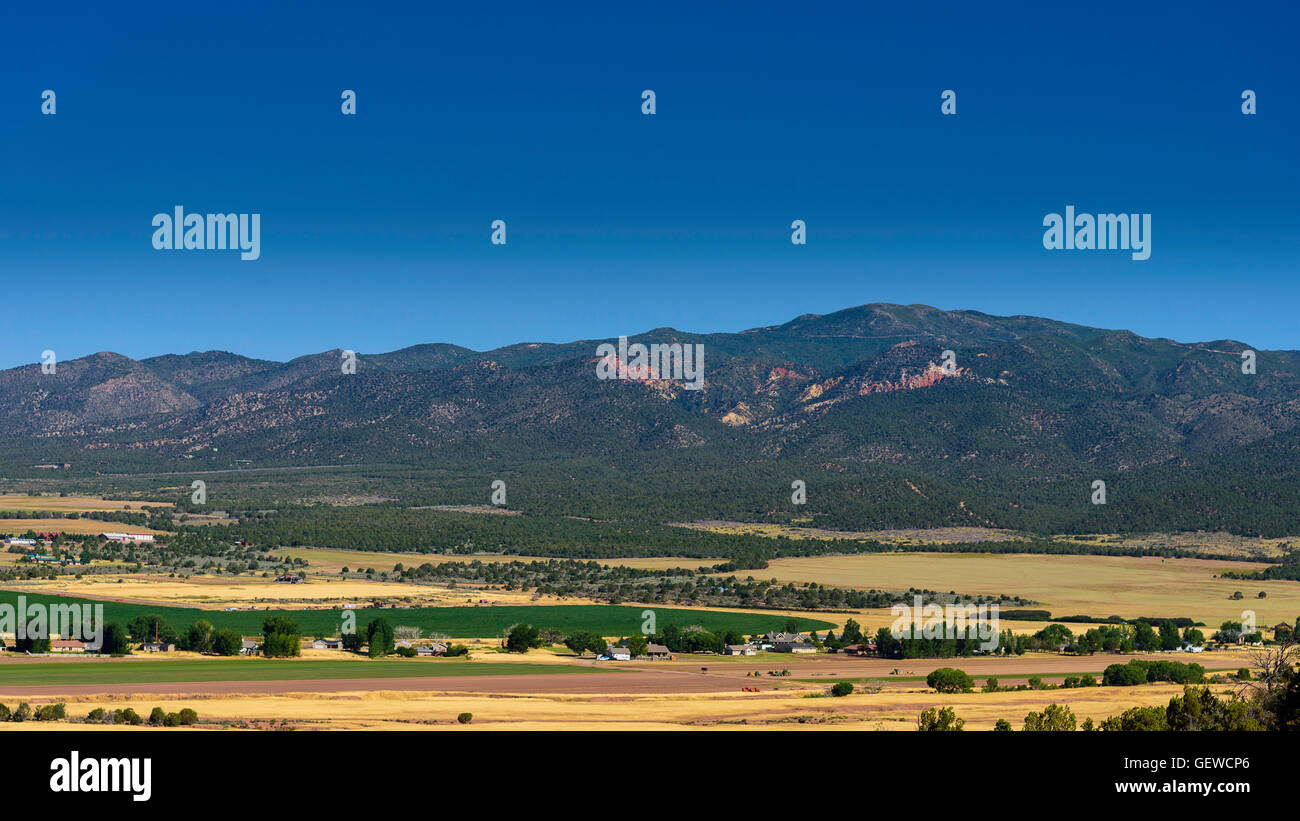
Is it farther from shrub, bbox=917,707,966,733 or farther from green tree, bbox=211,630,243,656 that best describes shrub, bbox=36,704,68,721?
shrub, bbox=917,707,966,733

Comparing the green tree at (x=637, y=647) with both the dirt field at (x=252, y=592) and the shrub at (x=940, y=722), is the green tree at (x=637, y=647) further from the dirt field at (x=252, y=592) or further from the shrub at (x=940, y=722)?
the shrub at (x=940, y=722)

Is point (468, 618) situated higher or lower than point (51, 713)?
lower

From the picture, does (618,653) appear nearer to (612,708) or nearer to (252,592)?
(612,708)

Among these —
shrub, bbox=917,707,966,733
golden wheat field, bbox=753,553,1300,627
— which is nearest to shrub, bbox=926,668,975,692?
shrub, bbox=917,707,966,733

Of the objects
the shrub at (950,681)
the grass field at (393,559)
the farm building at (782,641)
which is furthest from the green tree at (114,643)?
the grass field at (393,559)

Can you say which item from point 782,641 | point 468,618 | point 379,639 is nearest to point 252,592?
point 468,618
